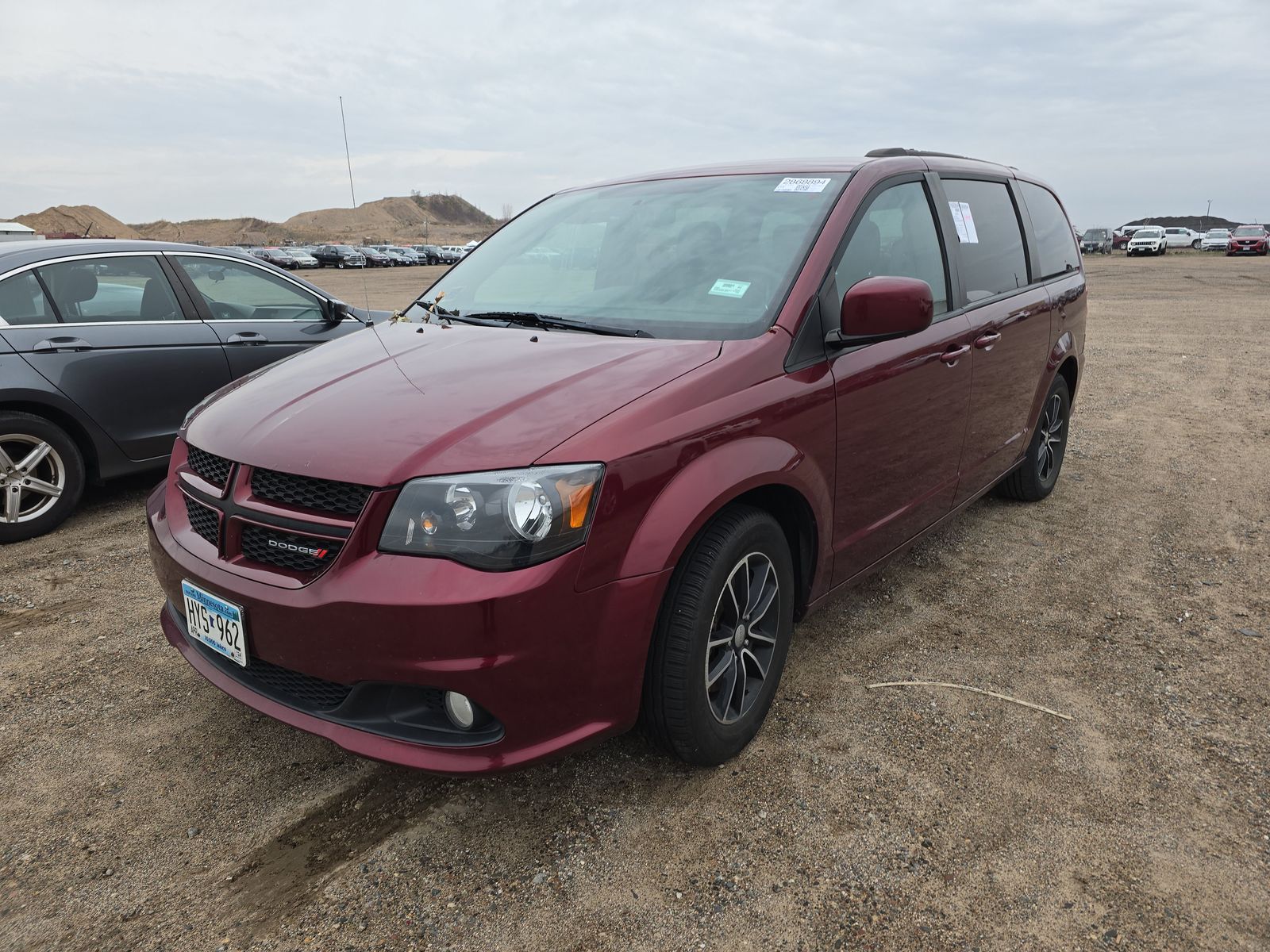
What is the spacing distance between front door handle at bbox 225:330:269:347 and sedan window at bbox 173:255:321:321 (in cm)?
14

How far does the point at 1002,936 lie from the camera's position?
1.97 metres

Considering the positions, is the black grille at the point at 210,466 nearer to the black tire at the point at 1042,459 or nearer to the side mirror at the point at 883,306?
the side mirror at the point at 883,306

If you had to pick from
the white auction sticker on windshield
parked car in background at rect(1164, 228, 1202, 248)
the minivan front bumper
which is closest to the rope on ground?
the minivan front bumper

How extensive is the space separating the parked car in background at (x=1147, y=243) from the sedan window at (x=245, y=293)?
4608 cm

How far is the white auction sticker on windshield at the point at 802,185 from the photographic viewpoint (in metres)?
3.02

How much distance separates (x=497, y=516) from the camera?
6.44 ft

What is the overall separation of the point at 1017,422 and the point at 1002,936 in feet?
9.22

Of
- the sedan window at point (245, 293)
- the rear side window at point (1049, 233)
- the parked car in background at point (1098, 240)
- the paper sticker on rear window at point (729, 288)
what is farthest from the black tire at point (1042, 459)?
the parked car in background at point (1098, 240)

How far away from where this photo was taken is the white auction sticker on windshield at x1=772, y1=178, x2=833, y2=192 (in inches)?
119

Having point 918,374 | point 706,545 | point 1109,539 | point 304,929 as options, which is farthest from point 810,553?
point 1109,539

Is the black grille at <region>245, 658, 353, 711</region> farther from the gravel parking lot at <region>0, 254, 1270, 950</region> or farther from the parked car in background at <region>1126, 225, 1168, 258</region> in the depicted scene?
the parked car in background at <region>1126, 225, 1168, 258</region>

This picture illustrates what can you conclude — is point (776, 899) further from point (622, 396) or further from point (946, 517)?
point (946, 517)

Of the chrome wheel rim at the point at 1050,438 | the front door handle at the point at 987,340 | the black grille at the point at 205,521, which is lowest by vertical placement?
the chrome wheel rim at the point at 1050,438

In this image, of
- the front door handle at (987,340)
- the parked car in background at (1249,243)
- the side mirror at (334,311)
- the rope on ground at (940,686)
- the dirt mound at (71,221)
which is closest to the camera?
the rope on ground at (940,686)
